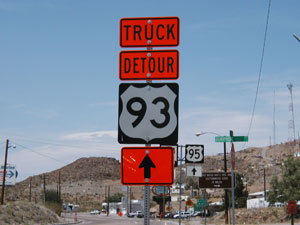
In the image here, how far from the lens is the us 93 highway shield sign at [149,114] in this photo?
19.4 feet

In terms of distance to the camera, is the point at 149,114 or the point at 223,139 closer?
the point at 149,114

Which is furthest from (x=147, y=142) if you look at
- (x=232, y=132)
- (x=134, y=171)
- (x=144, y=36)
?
(x=232, y=132)

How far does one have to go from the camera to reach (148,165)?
5.79 metres

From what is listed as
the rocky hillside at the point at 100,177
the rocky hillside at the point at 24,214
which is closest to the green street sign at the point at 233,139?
the rocky hillside at the point at 24,214

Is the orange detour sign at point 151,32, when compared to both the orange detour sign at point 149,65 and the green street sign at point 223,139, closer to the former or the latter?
the orange detour sign at point 149,65

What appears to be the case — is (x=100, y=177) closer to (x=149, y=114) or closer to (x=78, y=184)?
(x=78, y=184)

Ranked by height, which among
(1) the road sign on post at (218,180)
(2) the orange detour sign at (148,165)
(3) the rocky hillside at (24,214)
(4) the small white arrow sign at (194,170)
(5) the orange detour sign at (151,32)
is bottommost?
(3) the rocky hillside at (24,214)

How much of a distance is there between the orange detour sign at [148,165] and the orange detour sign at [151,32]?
1321 millimetres

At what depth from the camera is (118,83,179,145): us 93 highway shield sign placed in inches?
233

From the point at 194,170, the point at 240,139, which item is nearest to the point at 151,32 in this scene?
the point at 240,139

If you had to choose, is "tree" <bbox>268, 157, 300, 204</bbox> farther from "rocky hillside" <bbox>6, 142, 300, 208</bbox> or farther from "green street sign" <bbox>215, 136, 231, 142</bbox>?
"rocky hillside" <bbox>6, 142, 300, 208</bbox>

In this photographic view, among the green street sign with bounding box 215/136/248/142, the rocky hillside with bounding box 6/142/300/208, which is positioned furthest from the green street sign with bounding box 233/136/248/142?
the rocky hillside with bounding box 6/142/300/208

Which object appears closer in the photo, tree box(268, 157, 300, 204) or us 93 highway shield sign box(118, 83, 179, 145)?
us 93 highway shield sign box(118, 83, 179, 145)

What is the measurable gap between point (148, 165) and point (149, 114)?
2.03 feet
